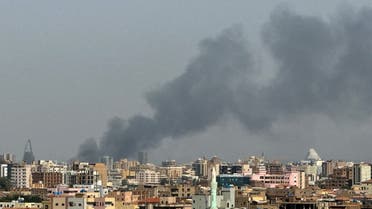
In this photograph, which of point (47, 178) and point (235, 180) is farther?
point (235, 180)

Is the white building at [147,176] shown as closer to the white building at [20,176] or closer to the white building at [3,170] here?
the white building at [3,170]

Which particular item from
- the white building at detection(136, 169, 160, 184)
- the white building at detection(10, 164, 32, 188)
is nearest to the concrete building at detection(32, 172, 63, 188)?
the white building at detection(10, 164, 32, 188)

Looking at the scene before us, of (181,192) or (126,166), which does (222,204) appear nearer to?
(181,192)

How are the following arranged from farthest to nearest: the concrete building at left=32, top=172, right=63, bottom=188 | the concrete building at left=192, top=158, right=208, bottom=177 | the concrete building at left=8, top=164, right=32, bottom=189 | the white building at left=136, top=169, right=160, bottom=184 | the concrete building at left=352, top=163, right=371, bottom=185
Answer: the concrete building at left=192, top=158, right=208, bottom=177
the white building at left=136, top=169, right=160, bottom=184
the concrete building at left=352, top=163, right=371, bottom=185
the concrete building at left=8, top=164, right=32, bottom=189
the concrete building at left=32, top=172, right=63, bottom=188

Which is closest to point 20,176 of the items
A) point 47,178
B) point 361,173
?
point 47,178

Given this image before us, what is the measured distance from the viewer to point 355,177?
10481 centimetres

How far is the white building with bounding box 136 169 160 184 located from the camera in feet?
382

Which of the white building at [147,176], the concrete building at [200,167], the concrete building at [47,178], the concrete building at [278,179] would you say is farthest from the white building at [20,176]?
the concrete building at [200,167]

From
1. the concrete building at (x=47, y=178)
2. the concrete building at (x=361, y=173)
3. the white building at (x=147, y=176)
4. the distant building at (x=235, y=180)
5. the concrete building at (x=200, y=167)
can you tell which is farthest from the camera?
the concrete building at (x=200, y=167)

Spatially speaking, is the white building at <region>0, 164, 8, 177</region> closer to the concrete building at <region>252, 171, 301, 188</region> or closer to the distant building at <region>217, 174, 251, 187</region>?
the distant building at <region>217, 174, 251, 187</region>

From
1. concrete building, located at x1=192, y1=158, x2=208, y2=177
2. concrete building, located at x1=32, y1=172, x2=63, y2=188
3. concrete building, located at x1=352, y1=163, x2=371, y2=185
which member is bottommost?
concrete building, located at x1=32, y1=172, x2=63, y2=188

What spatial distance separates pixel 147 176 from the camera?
11956cm

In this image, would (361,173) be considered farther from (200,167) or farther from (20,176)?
(200,167)

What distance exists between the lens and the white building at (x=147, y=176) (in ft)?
382
